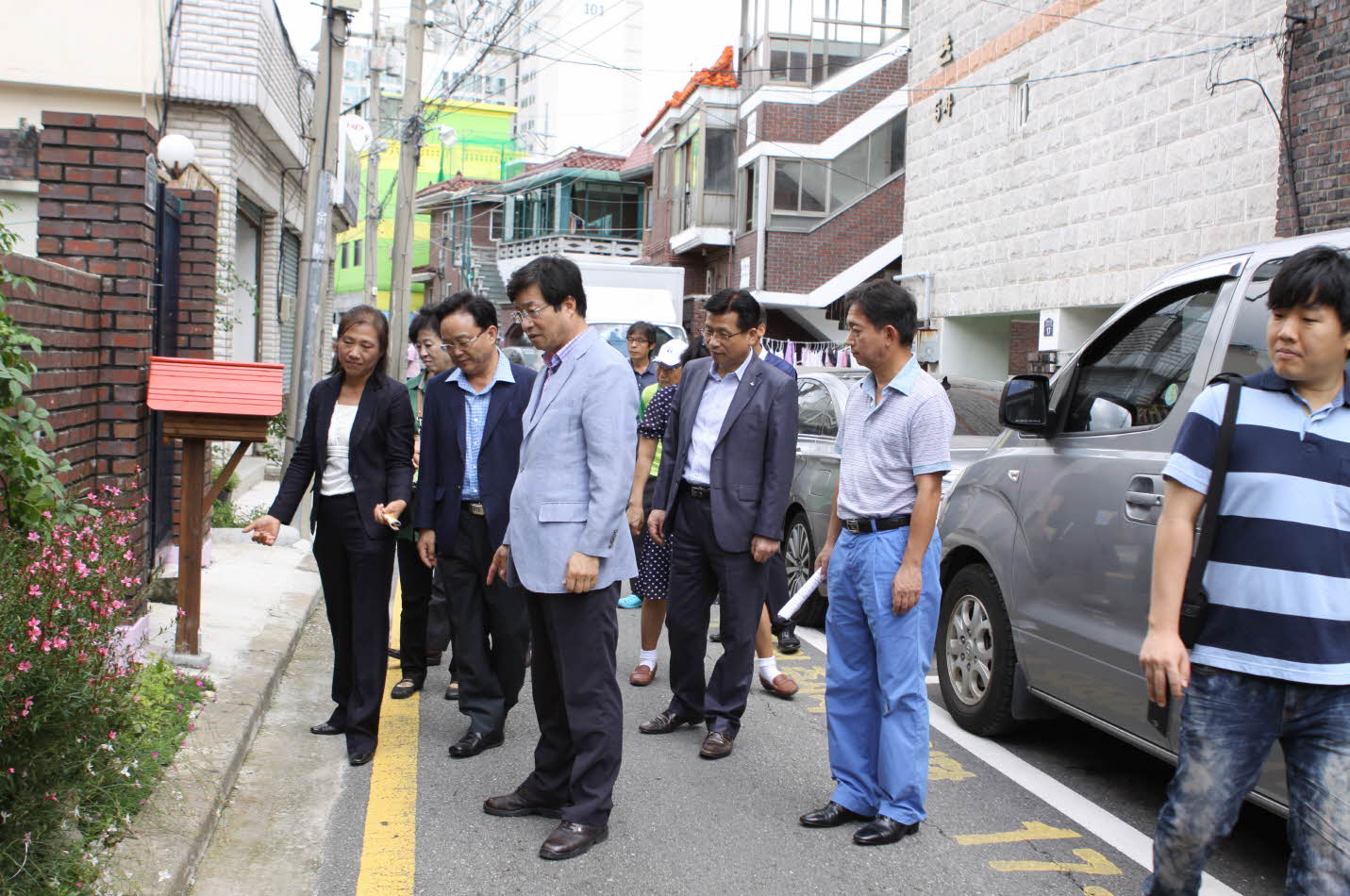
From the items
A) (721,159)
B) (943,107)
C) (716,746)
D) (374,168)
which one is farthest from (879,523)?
(721,159)

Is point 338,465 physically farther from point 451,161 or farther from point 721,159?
point 451,161

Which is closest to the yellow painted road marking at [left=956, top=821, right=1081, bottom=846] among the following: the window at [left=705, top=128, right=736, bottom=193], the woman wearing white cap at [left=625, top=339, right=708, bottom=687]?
the woman wearing white cap at [left=625, top=339, right=708, bottom=687]

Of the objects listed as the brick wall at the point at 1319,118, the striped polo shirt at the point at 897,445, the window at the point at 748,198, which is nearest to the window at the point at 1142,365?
the striped polo shirt at the point at 897,445

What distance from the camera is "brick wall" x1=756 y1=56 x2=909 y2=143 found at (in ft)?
92.1

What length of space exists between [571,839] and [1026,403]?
2.38 metres

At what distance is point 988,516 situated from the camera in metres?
5.48

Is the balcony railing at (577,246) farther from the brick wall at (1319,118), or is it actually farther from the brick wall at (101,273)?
the brick wall at (101,273)

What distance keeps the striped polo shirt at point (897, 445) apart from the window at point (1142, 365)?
2.31 feet

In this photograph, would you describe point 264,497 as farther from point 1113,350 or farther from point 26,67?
point 1113,350

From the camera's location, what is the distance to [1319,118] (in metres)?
10.5

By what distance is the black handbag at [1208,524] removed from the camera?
2.93 metres


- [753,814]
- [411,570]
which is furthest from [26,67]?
[753,814]

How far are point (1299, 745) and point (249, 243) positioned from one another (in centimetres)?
1591

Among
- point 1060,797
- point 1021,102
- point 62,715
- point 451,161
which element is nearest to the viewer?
point 62,715
